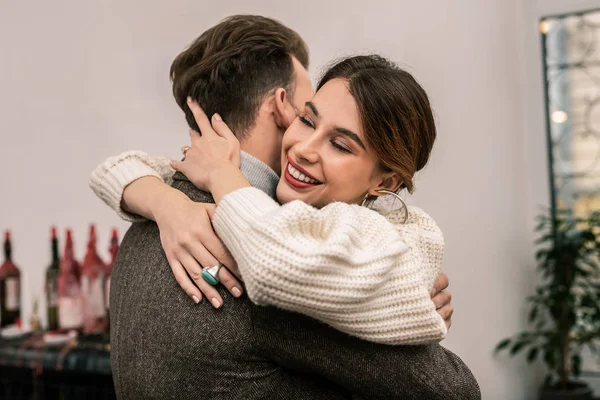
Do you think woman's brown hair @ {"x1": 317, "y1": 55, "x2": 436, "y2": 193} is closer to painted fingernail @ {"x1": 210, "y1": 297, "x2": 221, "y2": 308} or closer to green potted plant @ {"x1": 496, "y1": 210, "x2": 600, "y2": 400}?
painted fingernail @ {"x1": 210, "y1": 297, "x2": 221, "y2": 308}

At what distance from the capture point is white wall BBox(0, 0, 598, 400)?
9.93ft

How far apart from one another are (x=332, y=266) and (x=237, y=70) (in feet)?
2.00

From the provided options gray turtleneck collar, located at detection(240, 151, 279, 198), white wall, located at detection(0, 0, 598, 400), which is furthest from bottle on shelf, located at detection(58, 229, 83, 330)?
gray turtleneck collar, located at detection(240, 151, 279, 198)

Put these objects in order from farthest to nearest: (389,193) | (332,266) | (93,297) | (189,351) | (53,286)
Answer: (53,286) < (93,297) < (389,193) < (189,351) < (332,266)

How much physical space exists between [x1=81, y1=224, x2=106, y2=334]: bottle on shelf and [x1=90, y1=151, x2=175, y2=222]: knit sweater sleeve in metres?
1.27

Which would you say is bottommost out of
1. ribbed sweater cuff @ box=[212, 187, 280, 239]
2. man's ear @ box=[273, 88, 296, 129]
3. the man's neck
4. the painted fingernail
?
the painted fingernail

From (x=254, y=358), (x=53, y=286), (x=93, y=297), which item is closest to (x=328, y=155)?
(x=254, y=358)

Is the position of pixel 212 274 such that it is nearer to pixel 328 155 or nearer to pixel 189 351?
pixel 189 351

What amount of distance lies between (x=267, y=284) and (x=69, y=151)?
260cm

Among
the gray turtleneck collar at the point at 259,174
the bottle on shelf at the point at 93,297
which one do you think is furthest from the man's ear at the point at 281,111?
the bottle on shelf at the point at 93,297

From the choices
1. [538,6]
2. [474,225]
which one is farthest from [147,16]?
[538,6]

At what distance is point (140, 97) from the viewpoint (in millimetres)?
3139

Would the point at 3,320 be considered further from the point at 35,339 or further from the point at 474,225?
the point at 474,225

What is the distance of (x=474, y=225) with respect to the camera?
3.47m
